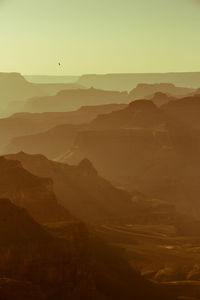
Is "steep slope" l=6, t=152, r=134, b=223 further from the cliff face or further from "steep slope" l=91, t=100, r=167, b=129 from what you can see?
"steep slope" l=91, t=100, r=167, b=129

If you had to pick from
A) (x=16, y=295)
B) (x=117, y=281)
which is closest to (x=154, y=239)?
(x=117, y=281)

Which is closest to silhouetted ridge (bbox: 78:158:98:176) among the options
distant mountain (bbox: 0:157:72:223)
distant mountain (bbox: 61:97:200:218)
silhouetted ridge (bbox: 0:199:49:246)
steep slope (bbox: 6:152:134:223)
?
steep slope (bbox: 6:152:134:223)

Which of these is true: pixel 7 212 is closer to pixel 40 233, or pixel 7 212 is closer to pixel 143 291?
pixel 40 233

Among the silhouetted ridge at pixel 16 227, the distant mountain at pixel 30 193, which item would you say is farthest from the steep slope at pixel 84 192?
the silhouetted ridge at pixel 16 227

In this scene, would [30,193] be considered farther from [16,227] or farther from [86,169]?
[86,169]

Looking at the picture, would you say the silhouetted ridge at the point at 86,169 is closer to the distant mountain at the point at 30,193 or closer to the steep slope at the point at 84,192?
the steep slope at the point at 84,192

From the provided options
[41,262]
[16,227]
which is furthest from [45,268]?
[16,227]
